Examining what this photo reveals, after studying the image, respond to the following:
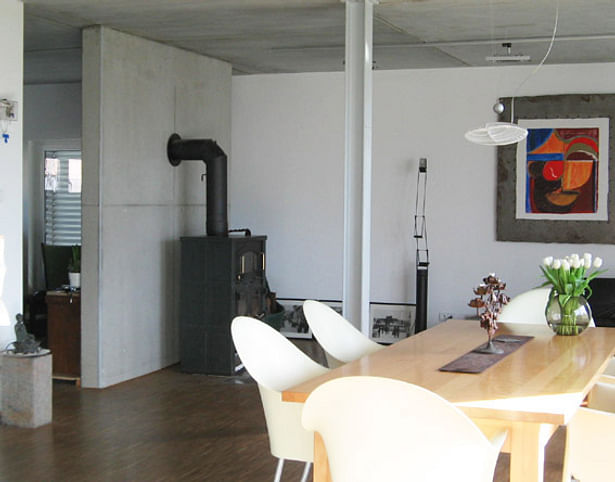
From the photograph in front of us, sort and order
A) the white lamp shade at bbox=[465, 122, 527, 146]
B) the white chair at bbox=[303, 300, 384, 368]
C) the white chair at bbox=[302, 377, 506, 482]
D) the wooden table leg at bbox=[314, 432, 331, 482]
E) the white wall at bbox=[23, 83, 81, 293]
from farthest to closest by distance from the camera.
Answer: the white wall at bbox=[23, 83, 81, 293]
the white lamp shade at bbox=[465, 122, 527, 146]
the white chair at bbox=[303, 300, 384, 368]
the wooden table leg at bbox=[314, 432, 331, 482]
the white chair at bbox=[302, 377, 506, 482]

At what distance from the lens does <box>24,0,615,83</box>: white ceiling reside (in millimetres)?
6406

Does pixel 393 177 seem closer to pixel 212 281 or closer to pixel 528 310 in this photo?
pixel 212 281

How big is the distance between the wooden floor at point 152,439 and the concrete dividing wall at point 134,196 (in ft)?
1.72

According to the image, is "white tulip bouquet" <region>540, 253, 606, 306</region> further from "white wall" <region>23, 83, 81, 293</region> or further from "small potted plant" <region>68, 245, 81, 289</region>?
"white wall" <region>23, 83, 81, 293</region>

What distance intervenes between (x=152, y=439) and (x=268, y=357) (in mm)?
1982

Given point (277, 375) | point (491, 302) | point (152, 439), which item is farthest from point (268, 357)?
point (152, 439)

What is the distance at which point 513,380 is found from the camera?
11.0ft

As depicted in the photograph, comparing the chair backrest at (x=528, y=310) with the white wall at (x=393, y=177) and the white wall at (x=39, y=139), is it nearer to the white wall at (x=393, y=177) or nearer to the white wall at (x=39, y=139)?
the white wall at (x=393, y=177)

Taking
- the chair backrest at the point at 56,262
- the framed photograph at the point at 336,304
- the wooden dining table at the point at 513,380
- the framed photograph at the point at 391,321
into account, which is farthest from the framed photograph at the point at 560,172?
the chair backrest at the point at 56,262

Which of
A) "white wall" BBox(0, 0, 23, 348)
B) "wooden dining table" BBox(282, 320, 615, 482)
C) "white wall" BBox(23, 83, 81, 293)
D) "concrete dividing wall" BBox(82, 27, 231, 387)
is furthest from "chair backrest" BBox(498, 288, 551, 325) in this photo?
"white wall" BBox(23, 83, 81, 293)

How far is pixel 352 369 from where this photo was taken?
3635 mm

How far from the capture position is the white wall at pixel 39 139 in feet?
34.1

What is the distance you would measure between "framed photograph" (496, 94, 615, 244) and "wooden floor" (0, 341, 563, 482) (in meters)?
3.55

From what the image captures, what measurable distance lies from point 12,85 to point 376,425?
183 inches
